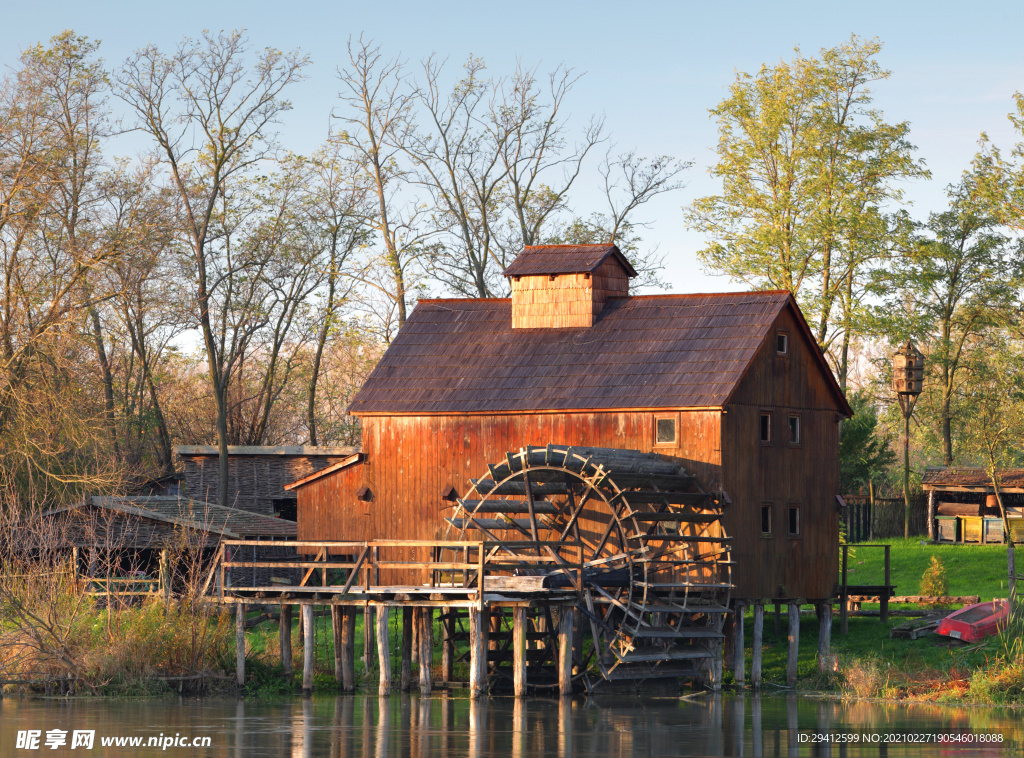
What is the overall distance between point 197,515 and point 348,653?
11331 mm

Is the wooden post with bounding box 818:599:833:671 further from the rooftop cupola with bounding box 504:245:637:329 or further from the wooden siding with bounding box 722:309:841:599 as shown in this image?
the rooftop cupola with bounding box 504:245:637:329

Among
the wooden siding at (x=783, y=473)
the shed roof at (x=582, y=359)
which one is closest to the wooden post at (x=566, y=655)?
the wooden siding at (x=783, y=473)

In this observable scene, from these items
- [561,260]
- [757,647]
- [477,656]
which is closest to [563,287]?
[561,260]

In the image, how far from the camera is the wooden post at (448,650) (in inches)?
1299

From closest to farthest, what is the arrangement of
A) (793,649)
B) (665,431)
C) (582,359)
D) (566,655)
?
(566,655) < (665,431) < (793,649) < (582,359)

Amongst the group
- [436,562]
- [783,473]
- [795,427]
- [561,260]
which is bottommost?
[436,562]

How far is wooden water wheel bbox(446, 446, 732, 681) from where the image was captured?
30.8 meters

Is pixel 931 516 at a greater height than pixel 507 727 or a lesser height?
greater

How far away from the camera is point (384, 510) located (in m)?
35.7

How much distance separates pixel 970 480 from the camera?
5275 cm

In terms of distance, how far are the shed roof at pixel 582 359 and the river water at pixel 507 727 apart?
703 centimetres

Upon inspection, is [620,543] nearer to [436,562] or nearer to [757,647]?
[757,647]

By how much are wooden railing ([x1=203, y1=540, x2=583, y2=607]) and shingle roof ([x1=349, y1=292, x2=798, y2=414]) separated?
10.7 feet

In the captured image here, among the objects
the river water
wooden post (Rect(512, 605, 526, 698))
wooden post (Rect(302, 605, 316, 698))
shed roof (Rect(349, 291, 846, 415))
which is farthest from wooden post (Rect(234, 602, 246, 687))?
shed roof (Rect(349, 291, 846, 415))
